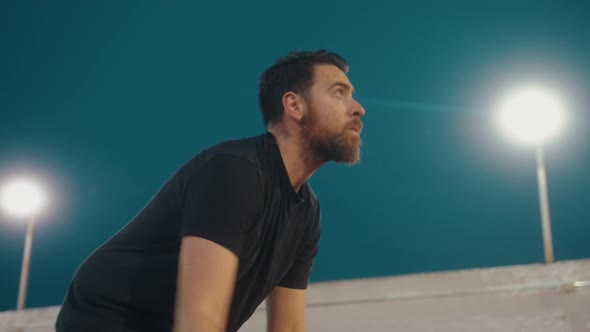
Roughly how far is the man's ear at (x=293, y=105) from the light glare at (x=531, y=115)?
486 cm

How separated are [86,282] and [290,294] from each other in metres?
1.09

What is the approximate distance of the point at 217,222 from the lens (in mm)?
1628

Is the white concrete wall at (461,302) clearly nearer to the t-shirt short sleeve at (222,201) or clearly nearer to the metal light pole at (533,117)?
the metal light pole at (533,117)

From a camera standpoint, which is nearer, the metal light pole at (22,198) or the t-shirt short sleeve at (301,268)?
the t-shirt short sleeve at (301,268)

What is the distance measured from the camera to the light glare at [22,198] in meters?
7.85

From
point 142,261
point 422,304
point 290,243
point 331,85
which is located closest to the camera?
point 142,261

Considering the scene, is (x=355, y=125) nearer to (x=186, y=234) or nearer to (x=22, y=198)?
(x=186, y=234)

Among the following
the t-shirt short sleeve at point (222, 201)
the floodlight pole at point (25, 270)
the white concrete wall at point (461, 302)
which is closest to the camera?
the t-shirt short sleeve at point (222, 201)

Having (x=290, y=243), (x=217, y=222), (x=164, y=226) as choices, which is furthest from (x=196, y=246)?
(x=290, y=243)

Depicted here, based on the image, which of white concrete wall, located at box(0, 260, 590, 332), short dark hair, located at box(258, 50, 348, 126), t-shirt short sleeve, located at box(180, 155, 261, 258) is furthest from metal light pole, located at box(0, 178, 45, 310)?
t-shirt short sleeve, located at box(180, 155, 261, 258)

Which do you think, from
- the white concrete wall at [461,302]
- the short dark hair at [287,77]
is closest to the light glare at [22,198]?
the white concrete wall at [461,302]

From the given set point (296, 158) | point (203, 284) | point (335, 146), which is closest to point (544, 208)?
point (335, 146)

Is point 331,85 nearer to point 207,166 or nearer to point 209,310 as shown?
point 207,166

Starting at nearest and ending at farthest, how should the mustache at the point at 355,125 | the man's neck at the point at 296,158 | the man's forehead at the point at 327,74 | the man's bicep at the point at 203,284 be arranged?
the man's bicep at the point at 203,284
the man's neck at the point at 296,158
the mustache at the point at 355,125
the man's forehead at the point at 327,74
